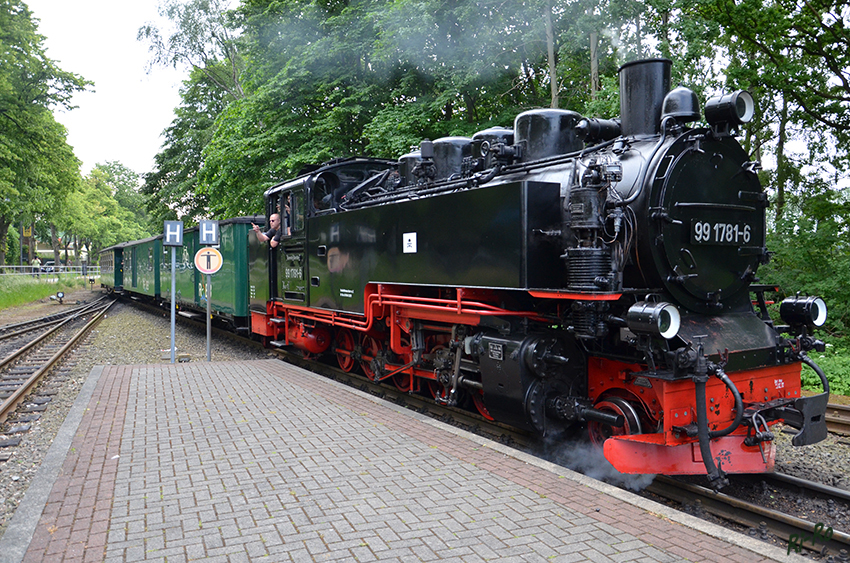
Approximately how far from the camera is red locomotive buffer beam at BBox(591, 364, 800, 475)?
412cm

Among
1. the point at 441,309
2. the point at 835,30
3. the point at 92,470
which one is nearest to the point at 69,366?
the point at 92,470

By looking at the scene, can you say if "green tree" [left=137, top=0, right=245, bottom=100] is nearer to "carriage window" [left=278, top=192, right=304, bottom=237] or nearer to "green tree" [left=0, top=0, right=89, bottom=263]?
"green tree" [left=0, top=0, right=89, bottom=263]

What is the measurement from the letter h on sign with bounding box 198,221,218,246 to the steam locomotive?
4.74 m

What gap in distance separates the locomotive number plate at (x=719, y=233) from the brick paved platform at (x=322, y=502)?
2120mm

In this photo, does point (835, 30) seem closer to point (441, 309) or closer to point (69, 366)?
point (441, 309)

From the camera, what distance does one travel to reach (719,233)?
4.89m

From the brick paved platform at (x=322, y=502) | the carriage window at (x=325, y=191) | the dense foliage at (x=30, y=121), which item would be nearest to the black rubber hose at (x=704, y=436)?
the brick paved platform at (x=322, y=502)

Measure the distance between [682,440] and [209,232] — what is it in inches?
323

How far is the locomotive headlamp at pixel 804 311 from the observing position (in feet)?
16.4

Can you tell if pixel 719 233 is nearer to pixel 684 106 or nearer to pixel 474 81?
pixel 684 106

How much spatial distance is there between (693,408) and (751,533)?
2.85ft

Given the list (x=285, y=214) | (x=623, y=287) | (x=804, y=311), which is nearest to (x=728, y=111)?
(x=623, y=287)

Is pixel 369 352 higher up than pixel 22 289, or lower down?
lower down

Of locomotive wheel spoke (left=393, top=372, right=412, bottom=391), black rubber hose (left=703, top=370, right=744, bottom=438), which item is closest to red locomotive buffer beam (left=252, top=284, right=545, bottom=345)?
locomotive wheel spoke (left=393, top=372, right=412, bottom=391)
